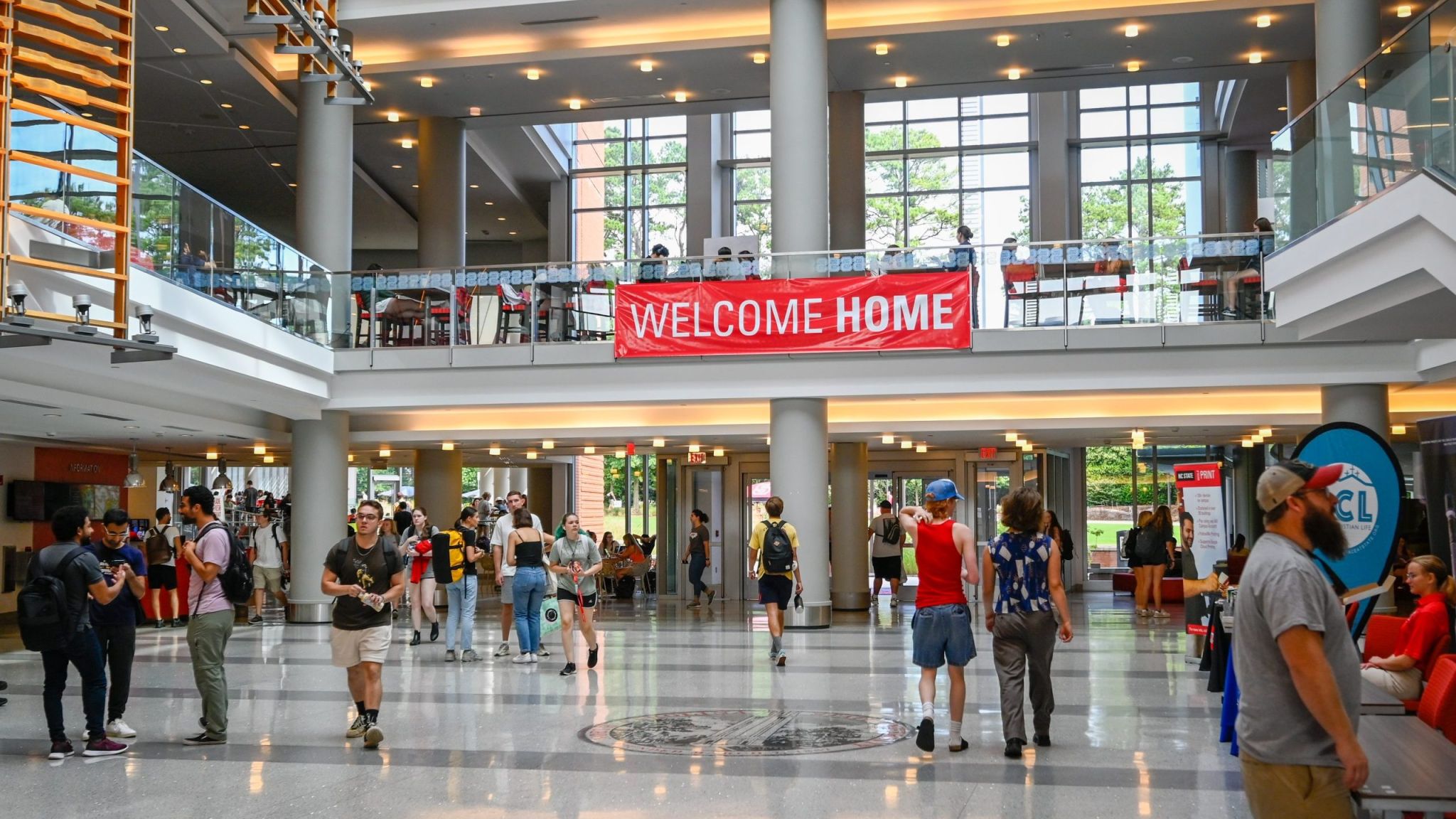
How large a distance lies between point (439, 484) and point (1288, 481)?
19764 millimetres

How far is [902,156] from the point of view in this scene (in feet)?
97.6

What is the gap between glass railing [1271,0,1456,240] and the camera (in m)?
8.48

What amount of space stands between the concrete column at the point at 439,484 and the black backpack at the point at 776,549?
11.2 metres

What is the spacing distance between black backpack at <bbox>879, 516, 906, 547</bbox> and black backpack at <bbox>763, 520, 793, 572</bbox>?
27.2ft

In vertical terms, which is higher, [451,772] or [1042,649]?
[1042,649]

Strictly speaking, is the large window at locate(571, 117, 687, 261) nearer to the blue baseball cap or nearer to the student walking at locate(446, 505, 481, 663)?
the student walking at locate(446, 505, 481, 663)

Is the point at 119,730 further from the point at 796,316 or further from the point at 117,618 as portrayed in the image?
the point at 796,316

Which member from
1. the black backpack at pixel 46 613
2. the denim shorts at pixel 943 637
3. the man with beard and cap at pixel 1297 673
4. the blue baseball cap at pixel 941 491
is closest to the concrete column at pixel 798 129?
the blue baseball cap at pixel 941 491

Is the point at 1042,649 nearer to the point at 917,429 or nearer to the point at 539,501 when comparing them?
the point at 917,429

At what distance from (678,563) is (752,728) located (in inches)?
610

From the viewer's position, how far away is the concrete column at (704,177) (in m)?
29.6

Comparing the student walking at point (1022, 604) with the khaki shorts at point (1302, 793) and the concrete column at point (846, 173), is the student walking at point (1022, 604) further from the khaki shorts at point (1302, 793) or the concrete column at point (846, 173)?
the concrete column at point (846, 173)

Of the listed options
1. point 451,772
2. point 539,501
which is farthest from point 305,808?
point 539,501

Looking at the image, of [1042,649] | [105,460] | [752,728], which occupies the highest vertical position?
[105,460]
